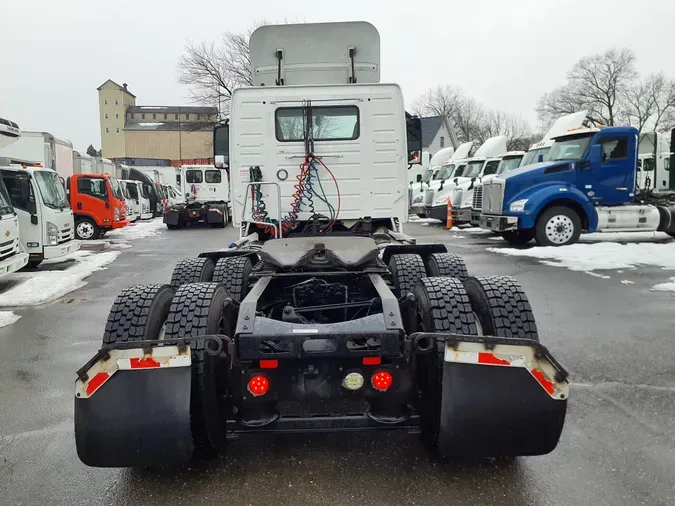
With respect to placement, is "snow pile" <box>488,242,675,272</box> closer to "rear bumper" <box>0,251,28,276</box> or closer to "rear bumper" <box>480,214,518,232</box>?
"rear bumper" <box>480,214,518,232</box>

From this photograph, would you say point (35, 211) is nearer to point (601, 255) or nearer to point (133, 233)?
point (133, 233)

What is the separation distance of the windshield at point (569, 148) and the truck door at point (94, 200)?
45.3 feet

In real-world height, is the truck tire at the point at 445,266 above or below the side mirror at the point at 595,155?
below

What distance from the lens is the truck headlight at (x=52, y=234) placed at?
35.2ft

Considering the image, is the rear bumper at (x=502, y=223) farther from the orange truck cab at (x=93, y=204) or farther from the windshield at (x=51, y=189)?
the orange truck cab at (x=93, y=204)

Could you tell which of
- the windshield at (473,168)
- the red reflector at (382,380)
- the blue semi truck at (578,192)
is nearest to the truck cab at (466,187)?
the windshield at (473,168)

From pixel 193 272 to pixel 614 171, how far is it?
11.5 meters

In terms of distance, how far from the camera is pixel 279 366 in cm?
276

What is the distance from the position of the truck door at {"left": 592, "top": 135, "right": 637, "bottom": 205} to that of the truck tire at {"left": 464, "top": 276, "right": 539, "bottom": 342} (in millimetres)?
11005

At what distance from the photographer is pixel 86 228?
18.0 metres

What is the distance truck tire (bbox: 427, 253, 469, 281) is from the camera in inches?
181

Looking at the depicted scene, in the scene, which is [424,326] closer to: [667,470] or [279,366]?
[279,366]

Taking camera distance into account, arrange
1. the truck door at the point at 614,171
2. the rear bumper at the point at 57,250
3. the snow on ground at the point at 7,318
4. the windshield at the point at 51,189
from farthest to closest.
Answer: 1. the truck door at the point at 614,171
2. the windshield at the point at 51,189
3. the rear bumper at the point at 57,250
4. the snow on ground at the point at 7,318

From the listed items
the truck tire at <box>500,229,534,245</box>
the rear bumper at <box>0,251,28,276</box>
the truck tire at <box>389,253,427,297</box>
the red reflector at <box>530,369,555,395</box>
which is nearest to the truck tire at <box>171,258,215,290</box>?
the truck tire at <box>389,253,427,297</box>
